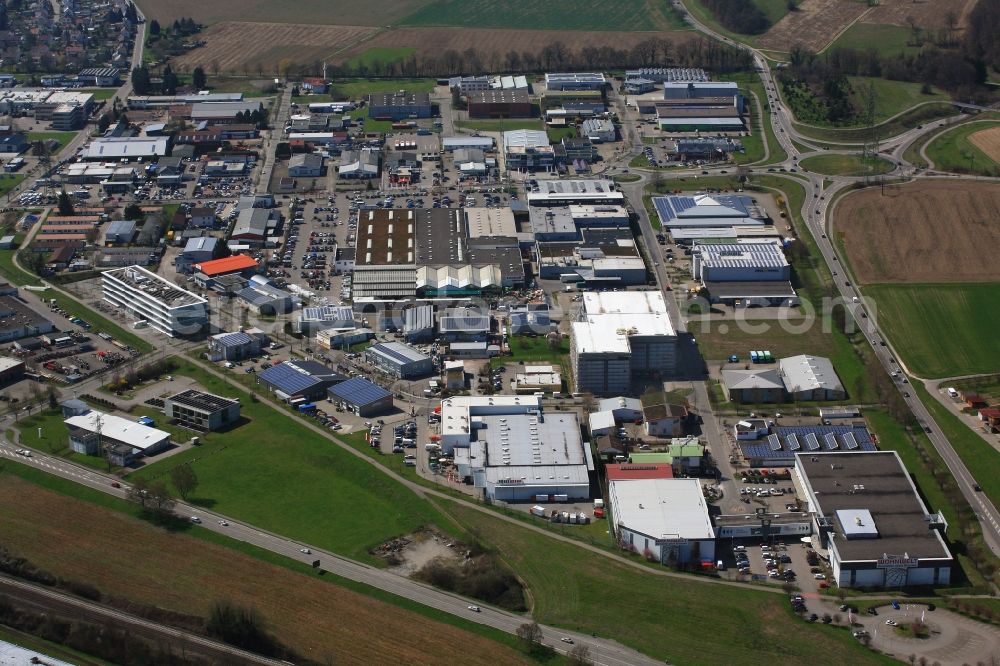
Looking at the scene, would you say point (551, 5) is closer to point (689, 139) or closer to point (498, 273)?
point (689, 139)

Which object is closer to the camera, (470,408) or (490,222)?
(470,408)

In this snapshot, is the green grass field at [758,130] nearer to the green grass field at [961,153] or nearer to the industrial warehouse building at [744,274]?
the green grass field at [961,153]

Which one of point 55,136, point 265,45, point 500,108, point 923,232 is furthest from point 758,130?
point 55,136

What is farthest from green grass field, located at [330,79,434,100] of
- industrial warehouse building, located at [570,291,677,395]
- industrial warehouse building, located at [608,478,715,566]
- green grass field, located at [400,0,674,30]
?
industrial warehouse building, located at [608,478,715,566]

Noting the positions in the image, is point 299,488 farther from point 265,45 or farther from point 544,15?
point 544,15

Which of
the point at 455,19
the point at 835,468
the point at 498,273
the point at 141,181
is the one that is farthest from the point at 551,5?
the point at 835,468
